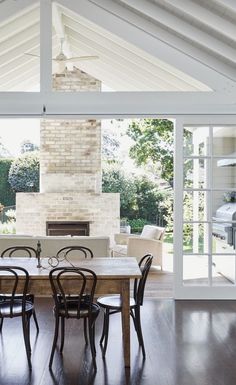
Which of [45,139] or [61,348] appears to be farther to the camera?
[45,139]

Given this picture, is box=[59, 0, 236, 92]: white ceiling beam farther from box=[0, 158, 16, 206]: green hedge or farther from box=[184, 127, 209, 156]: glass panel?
box=[0, 158, 16, 206]: green hedge

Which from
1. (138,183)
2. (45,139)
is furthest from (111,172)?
(45,139)

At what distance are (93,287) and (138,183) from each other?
8.70 meters

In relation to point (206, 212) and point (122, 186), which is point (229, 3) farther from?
point (122, 186)

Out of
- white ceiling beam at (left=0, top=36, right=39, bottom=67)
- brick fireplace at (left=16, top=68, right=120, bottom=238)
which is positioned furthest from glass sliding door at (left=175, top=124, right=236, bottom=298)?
brick fireplace at (left=16, top=68, right=120, bottom=238)

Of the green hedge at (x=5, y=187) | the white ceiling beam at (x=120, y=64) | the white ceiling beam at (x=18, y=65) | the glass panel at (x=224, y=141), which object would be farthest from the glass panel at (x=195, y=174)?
the green hedge at (x=5, y=187)

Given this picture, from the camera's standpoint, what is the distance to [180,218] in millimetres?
6258

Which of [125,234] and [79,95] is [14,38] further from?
[125,234]

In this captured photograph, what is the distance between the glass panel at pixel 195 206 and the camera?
6.29m

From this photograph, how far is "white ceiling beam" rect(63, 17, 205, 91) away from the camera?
20.1 feet

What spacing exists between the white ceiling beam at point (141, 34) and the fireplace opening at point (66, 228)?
16.2ft

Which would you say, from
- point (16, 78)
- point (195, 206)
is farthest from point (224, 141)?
point (16, 78)

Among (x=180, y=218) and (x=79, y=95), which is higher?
(x=79, y=95)

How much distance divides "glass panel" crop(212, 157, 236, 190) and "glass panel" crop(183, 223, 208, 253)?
1.94 ft
